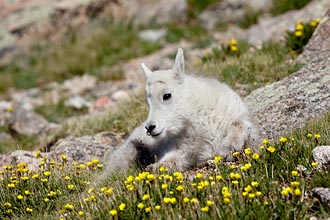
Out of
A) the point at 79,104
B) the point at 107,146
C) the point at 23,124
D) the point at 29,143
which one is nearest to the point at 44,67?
the point at 79,104

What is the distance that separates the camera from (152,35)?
20766 mm

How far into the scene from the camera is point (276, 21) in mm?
17203

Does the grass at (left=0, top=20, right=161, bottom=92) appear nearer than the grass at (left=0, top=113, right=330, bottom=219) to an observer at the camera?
No

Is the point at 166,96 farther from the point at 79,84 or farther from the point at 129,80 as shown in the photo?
the point at 79,84

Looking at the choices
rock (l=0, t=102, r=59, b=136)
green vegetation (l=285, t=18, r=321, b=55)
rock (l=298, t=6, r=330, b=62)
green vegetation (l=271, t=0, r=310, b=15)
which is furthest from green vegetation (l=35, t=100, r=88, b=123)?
green vegetation (l=271, t=0, r=310, b=15)

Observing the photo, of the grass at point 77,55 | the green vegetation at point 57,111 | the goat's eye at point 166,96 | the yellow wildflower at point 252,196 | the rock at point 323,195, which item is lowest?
the green vegetation at point 57,111

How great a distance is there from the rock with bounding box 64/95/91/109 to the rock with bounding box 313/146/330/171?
9.98 meters

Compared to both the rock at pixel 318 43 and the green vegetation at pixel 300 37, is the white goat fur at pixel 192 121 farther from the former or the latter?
the green vegetation at pixel 300 37

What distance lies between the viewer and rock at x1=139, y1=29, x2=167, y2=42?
20.6 metres

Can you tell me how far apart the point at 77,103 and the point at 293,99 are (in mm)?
8121

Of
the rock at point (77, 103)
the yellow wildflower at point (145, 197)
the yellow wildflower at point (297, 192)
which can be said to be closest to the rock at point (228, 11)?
the rock at point (77, 103)

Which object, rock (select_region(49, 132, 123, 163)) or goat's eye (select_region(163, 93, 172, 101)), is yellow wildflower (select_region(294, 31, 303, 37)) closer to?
rock (select_region(49, 132, 123, 163))

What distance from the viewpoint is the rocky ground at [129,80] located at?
9.27m

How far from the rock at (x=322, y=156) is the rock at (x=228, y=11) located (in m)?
13.4
